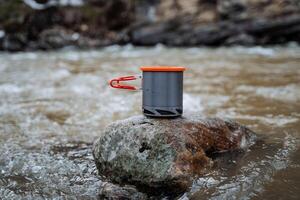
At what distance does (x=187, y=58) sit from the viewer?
12.3 m

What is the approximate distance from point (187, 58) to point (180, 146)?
9.05m

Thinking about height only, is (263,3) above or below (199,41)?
above

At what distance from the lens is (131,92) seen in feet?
25.0

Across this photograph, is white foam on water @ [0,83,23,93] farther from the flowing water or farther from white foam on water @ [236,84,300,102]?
white foam on water @ [236,84,300,102]

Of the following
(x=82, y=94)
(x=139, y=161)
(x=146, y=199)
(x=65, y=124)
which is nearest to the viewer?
(x=146, y=199)

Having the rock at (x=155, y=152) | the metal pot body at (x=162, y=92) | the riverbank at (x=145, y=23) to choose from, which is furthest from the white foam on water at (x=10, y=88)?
the riverbank at (x=145, y=23)

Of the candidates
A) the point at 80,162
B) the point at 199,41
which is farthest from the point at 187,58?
the point at 80,162

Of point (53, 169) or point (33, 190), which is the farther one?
point (53, 169)

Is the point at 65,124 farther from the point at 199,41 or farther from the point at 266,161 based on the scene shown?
the point at 199,41

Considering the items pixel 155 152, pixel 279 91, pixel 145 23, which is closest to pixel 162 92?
pixel 155 152

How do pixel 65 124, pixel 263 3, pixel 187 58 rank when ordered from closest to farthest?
pixel 65 124, pixel 187 58, pixel 263 3

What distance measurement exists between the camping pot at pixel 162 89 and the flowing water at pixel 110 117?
671 mm

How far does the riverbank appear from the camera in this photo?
16.4 meters

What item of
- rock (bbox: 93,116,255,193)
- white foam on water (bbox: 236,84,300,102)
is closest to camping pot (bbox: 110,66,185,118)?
rock (bbox: 93,116,255,193)
